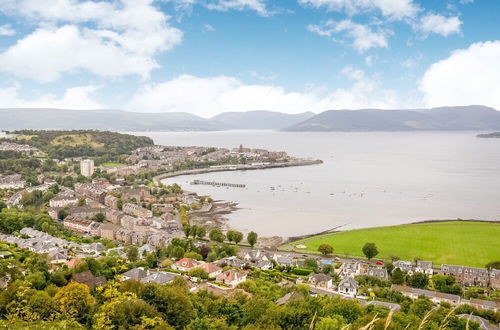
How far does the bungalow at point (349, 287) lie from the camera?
48.4 ft

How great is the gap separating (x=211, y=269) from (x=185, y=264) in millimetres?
1148

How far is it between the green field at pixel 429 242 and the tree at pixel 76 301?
12614 mm

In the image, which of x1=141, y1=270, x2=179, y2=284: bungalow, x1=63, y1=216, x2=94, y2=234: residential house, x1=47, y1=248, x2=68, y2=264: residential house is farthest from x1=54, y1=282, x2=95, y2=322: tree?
x1=63, y1=216, x2=94, y2=234: residential house

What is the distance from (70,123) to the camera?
645 ft

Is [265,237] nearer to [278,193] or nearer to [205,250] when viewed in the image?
[205,250]

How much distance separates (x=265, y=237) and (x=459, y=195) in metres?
20.8

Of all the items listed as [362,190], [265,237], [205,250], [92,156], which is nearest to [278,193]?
[362,190]

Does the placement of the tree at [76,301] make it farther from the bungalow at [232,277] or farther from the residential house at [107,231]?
the residential house at [107,231]

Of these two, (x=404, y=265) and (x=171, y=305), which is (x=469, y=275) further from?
(x=171, y=305)

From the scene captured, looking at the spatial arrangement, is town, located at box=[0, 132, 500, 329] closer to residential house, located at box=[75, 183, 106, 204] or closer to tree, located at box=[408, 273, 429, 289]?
tree, located at box=[408, 273, 429, 289]

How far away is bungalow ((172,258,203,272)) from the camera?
16.2 meters

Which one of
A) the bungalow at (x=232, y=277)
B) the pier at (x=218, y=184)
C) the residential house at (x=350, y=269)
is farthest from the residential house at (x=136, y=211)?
the pier at (x=218, y=184)

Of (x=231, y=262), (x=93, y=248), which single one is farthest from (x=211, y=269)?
(x=93, y=248)

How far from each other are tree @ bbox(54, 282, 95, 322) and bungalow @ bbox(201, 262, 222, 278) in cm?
596
